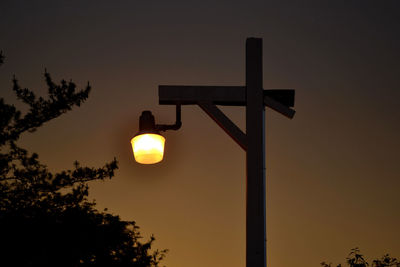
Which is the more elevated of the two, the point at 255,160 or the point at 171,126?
the point at 171,126

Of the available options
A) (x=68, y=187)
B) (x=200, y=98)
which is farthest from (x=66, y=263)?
(x=200, y=98)

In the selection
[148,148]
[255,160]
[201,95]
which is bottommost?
[255,160]

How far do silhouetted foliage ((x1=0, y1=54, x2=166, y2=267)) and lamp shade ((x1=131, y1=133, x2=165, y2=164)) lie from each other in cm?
1038

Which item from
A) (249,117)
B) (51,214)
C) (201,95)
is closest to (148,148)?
(201,95)

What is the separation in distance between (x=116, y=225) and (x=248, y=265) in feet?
45.3

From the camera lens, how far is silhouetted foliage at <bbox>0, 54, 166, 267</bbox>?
16.9 metres

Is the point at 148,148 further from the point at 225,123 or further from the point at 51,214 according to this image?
the point at 51,214

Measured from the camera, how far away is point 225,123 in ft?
21.4

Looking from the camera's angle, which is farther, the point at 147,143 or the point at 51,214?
the point at 51,214

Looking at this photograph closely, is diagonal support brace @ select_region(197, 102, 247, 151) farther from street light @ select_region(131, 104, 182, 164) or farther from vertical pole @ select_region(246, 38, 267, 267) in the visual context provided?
street light @ select_region(131, 104, 182, 164)

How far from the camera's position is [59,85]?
1909 centimetres

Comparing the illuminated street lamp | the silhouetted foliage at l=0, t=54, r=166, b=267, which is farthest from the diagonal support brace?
the silhouetted foliage at l=0, t=54, r=166, b=267

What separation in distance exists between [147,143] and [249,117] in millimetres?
1003

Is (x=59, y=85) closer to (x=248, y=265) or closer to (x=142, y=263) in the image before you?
(x=142, y=263)
